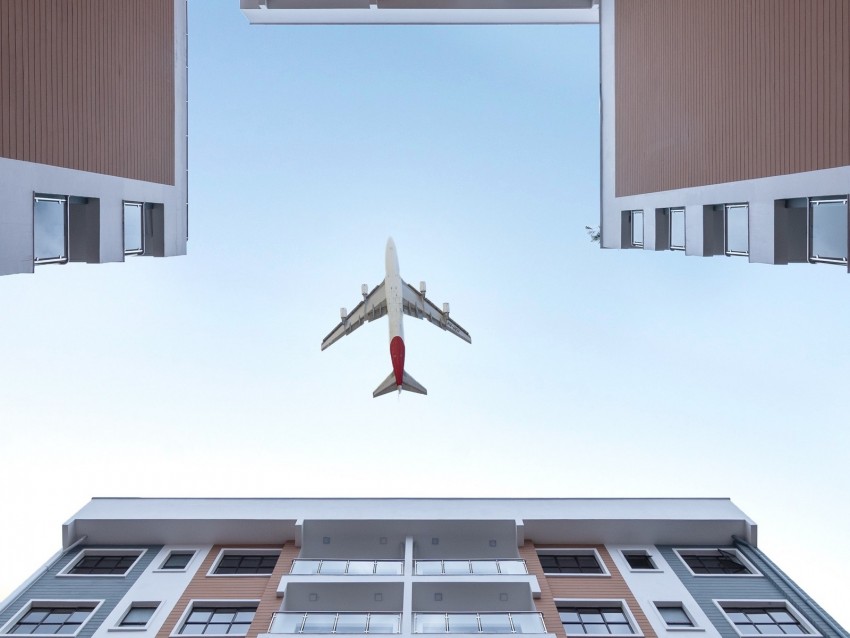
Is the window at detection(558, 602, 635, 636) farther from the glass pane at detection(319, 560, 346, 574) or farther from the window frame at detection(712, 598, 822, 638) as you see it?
the glass pane at detection(319, 560, 346, 574)

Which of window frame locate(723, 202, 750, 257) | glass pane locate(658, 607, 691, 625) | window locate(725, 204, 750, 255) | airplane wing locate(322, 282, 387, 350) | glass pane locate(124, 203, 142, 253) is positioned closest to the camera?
window locate(725, 204, 750, 255)

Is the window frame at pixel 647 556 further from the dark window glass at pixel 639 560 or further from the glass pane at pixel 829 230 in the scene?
the glass pane at pixel 829 230

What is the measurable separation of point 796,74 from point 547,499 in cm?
1892

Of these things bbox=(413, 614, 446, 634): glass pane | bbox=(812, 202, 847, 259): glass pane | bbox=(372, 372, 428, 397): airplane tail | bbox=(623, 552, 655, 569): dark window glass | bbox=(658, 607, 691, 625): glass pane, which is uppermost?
bbox=(812, 202, 847, 259): glass pane

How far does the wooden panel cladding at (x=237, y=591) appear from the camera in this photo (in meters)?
21.1

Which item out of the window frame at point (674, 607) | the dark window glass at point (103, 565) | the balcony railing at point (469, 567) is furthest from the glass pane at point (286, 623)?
the window frame at point (674, 607)

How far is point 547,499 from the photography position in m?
26.7

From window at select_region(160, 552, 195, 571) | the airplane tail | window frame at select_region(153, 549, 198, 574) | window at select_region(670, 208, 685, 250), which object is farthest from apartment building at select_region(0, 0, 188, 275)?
window at select_region(670, 208, 685, 250)

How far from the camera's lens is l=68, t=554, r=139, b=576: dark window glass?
2384 cm

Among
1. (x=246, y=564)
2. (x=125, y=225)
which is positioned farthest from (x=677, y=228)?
(x=246, y=564)

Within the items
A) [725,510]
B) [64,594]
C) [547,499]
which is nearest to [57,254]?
[64,594]

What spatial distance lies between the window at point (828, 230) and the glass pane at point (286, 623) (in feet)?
58.3

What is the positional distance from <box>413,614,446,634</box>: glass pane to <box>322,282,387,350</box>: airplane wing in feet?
60.2

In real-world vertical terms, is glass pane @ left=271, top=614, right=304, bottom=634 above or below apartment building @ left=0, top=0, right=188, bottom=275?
below
